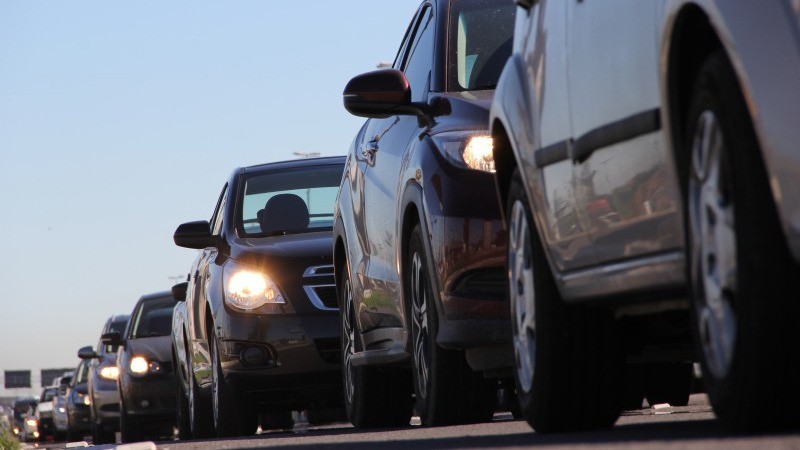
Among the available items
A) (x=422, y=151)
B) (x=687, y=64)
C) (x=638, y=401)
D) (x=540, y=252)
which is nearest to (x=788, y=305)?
(x=687, y=64)

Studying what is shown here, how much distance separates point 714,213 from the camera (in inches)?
193

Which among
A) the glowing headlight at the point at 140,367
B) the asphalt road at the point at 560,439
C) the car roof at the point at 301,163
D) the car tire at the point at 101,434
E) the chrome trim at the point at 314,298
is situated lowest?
the asphalt road at the point at 560,439

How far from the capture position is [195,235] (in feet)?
44.9

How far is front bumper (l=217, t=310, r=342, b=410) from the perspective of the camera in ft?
39.4

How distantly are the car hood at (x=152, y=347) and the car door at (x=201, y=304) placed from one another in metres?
5.52

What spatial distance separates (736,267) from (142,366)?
52.8 feet

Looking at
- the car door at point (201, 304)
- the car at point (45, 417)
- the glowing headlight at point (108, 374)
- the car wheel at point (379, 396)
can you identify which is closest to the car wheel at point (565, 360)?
the car wheel at point (379, 396)

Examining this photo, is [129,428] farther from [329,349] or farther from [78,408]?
[78,408]

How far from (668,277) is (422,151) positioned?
117 inches

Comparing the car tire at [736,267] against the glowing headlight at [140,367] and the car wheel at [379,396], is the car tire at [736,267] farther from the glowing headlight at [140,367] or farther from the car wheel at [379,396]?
the glowing headlight at [140,367]

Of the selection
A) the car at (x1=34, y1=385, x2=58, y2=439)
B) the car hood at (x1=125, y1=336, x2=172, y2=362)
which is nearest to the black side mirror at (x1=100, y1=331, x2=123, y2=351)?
the car hood at (x1=125, y1=336, x2=172, y2=362)

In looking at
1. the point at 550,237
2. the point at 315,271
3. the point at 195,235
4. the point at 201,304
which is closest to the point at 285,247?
the point at 315,271

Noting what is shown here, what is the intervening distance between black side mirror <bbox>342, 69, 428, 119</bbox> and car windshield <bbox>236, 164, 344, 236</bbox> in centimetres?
468

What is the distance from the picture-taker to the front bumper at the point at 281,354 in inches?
473
